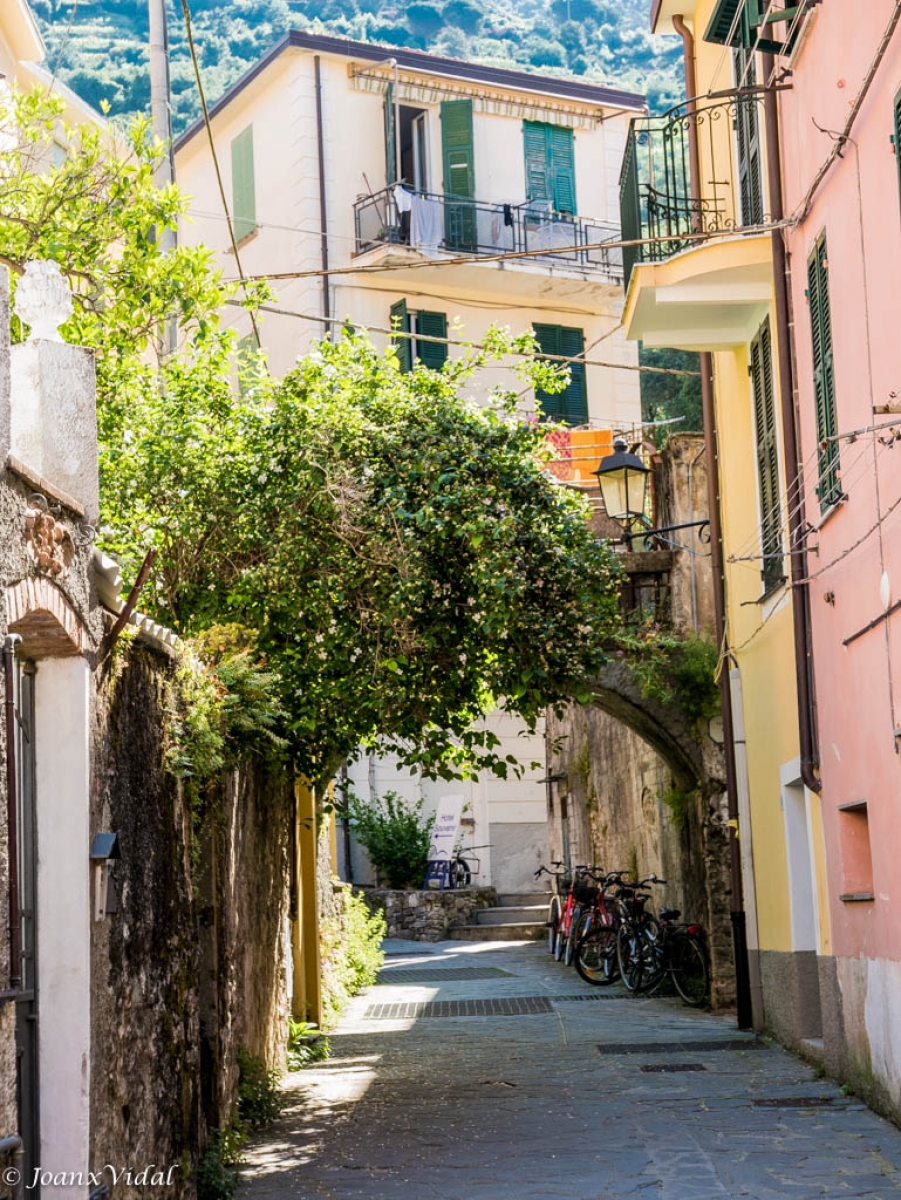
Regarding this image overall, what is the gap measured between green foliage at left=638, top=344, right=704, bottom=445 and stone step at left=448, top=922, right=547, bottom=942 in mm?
10075

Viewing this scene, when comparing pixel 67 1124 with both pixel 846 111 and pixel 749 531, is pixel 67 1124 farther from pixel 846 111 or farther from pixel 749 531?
pixel 749 531

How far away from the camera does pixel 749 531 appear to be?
13.5m

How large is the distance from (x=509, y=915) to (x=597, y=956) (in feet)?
29.9

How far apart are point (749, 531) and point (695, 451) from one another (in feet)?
8.90

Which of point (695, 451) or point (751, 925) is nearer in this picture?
point (751, 925)

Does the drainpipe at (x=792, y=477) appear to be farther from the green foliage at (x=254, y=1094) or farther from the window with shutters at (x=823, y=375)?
the green foliage at (x=254, y=1094)

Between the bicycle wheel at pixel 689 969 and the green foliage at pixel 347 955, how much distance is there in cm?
349

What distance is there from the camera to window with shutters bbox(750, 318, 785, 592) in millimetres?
12273

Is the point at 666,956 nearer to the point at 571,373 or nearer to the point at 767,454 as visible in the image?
the point at 767,454

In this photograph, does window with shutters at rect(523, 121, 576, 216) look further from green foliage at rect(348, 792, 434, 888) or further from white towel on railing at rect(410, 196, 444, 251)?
green foliage at rect(348, 792, 434, 888)

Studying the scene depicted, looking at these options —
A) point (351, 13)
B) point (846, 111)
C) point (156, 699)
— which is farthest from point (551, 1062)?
point (351, 13)

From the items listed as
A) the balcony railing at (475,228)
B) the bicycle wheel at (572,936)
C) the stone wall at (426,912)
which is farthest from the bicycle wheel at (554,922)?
the balcony railing at (475,228)

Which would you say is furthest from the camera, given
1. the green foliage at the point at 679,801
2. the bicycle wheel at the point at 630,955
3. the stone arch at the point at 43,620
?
the bicycle wheel at the point at 630,955

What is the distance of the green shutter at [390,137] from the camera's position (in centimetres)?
2723
